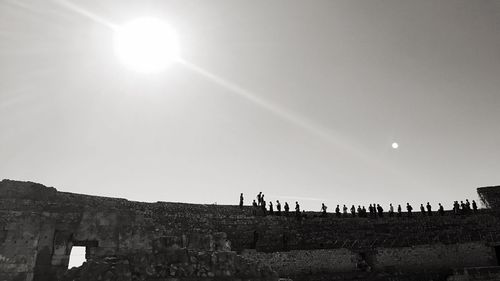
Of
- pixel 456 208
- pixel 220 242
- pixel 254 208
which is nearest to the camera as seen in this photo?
pixel 220 242

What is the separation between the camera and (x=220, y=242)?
48.9 feet

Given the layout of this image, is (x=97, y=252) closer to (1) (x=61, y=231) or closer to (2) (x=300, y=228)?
(1) (x=61, y=231)

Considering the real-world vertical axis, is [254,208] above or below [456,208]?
below

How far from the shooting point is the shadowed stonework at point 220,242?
698 cm

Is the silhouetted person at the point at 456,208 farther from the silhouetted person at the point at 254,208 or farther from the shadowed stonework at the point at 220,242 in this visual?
the silhouetted person at the point at 254,208

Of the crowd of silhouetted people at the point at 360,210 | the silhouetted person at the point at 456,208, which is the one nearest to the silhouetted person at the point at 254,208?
the crowd of silhouetted people at the point at 360,210

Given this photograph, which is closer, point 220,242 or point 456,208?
point 220,242

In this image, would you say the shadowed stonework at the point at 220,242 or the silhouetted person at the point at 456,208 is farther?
the silhouetted person at the point at 456,208

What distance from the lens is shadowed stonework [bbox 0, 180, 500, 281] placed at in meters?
6.98

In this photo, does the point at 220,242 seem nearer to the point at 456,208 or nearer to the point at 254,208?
the point at 254,208

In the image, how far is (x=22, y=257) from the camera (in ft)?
37.5

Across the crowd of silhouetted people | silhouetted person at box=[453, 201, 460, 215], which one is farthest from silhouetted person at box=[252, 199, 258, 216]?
silhouetted person at box=[453, 201, 460, 215]

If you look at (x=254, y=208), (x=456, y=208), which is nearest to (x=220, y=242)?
(x=254, y=208)

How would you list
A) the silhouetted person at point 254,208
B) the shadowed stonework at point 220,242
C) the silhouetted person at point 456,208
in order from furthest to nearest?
the silhouetted person at point 456,208 < the silhouetted person at point 254,208 < the shadowed stonework at point 220,242
